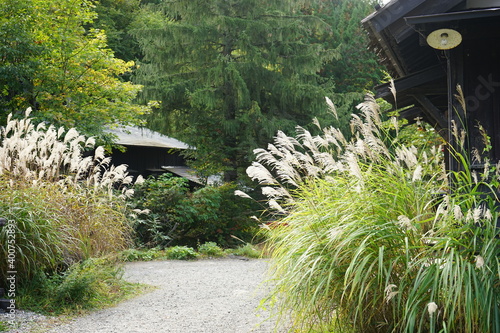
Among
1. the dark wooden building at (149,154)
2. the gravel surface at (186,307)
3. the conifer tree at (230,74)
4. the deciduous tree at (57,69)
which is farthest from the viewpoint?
the dark wooden building at (149,154)

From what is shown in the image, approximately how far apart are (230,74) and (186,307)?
9526 millimetres

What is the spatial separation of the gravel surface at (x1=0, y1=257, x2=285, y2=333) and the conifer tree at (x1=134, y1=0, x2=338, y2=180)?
6779 mm

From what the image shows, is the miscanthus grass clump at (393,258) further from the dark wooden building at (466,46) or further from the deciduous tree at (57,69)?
the deciduous tree at (57,69)

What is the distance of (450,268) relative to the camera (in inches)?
123

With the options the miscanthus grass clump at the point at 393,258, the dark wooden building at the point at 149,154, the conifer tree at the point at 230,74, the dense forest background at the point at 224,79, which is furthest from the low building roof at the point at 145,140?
the miscanthus grass clump at the point at 393,258

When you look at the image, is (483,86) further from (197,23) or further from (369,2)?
(369,2)

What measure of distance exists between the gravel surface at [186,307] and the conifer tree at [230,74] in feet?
22.2

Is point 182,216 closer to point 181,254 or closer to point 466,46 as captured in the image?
point 181,254

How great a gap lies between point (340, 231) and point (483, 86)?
2.62 m

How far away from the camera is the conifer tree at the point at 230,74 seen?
14727mm

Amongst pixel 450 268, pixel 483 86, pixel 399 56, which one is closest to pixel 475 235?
pixel 450 268

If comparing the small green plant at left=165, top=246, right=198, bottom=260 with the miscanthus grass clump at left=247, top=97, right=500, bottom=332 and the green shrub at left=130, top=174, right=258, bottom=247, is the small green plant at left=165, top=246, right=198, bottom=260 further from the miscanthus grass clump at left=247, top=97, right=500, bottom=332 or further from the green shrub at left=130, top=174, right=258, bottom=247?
the miscanthus grass clump at left=247, top=97, right=500, bottom=332

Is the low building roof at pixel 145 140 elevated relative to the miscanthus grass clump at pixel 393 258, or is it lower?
elevated

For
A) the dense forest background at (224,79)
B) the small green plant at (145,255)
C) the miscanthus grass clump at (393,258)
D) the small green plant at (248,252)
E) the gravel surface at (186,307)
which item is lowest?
the gravel surface at (186,307)
